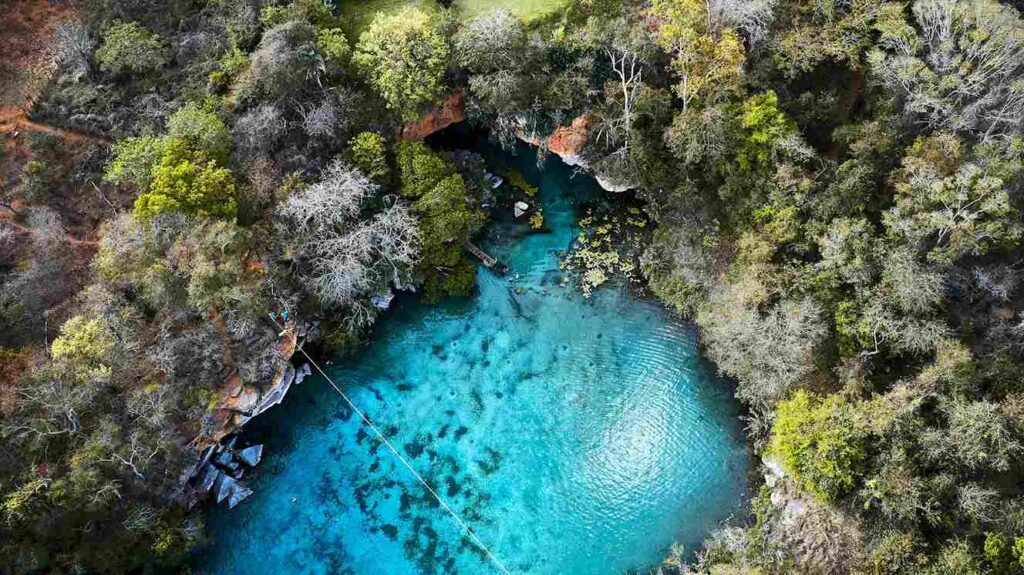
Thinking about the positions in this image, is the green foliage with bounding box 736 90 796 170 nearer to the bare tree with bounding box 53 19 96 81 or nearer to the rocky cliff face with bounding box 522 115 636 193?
the rocky cliff face with bounding box 522 115 636 193

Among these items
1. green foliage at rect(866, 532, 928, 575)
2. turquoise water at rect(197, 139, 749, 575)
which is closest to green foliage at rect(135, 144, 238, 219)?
turquoise water at rect(197, 139, 749, 575)

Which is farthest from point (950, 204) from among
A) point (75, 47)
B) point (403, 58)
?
point (75, 47)

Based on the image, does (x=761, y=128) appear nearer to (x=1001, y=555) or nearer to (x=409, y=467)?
(x=1001, y=555)

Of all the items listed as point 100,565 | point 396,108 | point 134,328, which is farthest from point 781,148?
point 100,565

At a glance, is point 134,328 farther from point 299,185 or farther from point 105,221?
point 299,185

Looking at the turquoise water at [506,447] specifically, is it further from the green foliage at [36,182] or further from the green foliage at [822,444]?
the green foliage at [36,182]

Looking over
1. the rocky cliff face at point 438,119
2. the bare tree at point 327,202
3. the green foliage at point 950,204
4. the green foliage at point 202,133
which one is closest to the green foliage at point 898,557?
the green foliage at point 950,204
